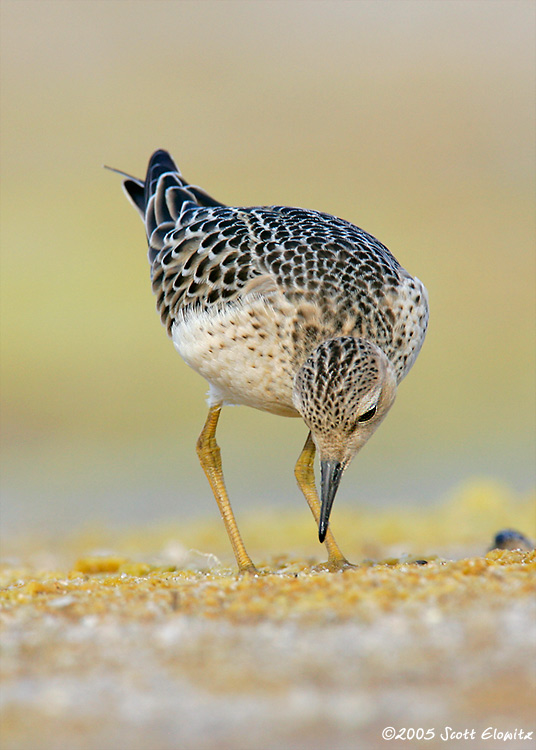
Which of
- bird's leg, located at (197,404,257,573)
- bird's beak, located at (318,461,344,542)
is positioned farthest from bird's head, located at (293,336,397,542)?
bird's leg, located at (197,404,257,573)

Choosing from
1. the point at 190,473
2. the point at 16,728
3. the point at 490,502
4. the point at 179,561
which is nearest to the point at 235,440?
the point at 190,473

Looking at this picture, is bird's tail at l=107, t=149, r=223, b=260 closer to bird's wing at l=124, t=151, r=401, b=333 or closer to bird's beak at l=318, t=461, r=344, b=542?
bird's wing at l=124, t=151, r=401, b=333

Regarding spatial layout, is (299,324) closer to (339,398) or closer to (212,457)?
(339,398)

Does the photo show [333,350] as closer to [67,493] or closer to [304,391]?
[304,391]

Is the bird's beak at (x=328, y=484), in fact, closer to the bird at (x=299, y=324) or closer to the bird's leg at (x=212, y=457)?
the bird at (x=299, y=324)

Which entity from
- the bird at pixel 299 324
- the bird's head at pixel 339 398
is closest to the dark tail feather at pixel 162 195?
the bird at pixel 299 324

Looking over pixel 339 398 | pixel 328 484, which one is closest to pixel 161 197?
pixel 339 398
